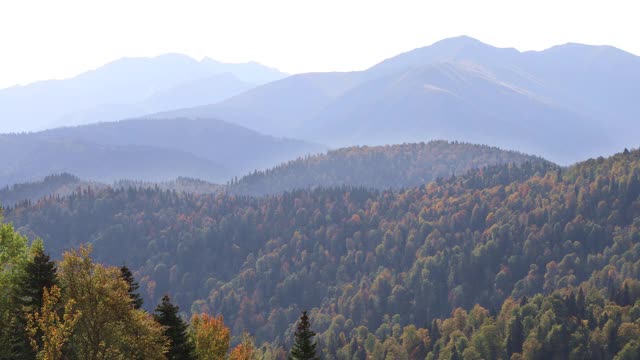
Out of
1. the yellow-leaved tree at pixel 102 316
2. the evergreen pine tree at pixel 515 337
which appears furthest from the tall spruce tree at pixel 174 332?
the evergreen pine tree at pixel 515 337

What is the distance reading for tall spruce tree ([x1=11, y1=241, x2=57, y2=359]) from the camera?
44.1m

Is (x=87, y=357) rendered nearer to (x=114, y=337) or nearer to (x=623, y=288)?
(x=114, y=337)

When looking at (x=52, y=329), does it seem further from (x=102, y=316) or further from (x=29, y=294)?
(x=29, y=294)

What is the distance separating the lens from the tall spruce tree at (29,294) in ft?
145

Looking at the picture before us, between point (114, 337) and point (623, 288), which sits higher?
point (114, 337)

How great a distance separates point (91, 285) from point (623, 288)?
6905 inches

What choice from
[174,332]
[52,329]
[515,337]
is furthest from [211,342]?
[515,337]

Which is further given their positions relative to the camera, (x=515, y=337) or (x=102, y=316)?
(x=515, y=337)

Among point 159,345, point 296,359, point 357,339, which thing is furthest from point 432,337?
point 159,345

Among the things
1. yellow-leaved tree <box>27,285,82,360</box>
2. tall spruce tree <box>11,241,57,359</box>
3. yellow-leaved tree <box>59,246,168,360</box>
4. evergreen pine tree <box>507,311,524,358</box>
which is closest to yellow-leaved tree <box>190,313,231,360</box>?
yellow-leaved tree <box>59,246,168,360</box>

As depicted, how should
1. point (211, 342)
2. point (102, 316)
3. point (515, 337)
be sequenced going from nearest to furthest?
point (102, 316)
point (211, 342)
point (515, 337)

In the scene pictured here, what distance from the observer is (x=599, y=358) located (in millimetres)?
156875

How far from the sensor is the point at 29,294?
148 feet

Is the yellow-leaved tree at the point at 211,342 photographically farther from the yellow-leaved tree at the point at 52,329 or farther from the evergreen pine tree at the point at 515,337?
the evergreen pine tree at the point at 515,337
